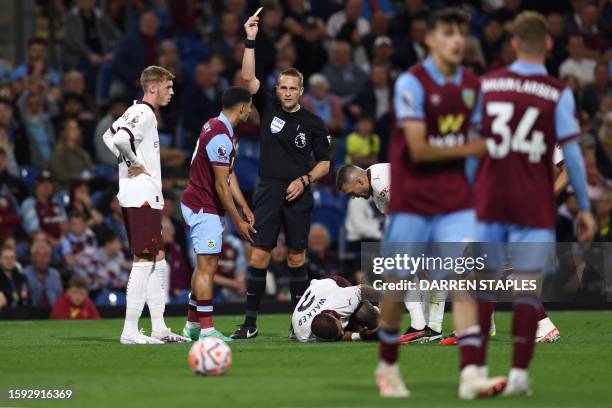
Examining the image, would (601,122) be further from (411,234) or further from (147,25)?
(411,234)

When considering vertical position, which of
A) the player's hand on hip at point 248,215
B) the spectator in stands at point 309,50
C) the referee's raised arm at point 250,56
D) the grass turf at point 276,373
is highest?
the spectator in stands at point 309,50

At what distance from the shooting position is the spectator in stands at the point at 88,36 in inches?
862

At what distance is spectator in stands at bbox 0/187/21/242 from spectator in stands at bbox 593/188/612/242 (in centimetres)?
803

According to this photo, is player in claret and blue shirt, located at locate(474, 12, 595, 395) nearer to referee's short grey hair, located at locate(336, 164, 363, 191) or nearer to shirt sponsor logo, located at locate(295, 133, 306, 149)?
referee's short grey hair, located at locate(336, 164, 363, 191)

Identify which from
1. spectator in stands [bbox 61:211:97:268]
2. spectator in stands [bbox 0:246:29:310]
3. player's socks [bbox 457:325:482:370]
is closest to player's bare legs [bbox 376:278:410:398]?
player's socks [bbox 457:325:482:370]

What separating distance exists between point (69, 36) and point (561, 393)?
1496 centimetres

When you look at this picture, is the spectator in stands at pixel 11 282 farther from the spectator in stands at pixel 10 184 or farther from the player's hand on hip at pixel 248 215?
the player's hand on hip at pixel 248 215

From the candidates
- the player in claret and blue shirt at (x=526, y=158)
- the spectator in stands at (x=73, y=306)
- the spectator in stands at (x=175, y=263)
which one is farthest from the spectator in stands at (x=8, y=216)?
the player in claret and blue shirt at (x=526, y=158)

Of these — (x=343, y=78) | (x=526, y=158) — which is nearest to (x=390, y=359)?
(x=526, y=158)

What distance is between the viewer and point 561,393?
28.3 ft

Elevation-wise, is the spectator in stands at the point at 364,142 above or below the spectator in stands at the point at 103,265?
above

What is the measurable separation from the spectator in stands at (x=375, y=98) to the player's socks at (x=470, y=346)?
13.9 meters

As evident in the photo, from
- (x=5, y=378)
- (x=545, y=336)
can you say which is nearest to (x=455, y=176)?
(x=5, y=378)

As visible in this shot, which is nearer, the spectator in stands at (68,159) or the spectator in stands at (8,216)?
the spectator in stands at (8,216)
